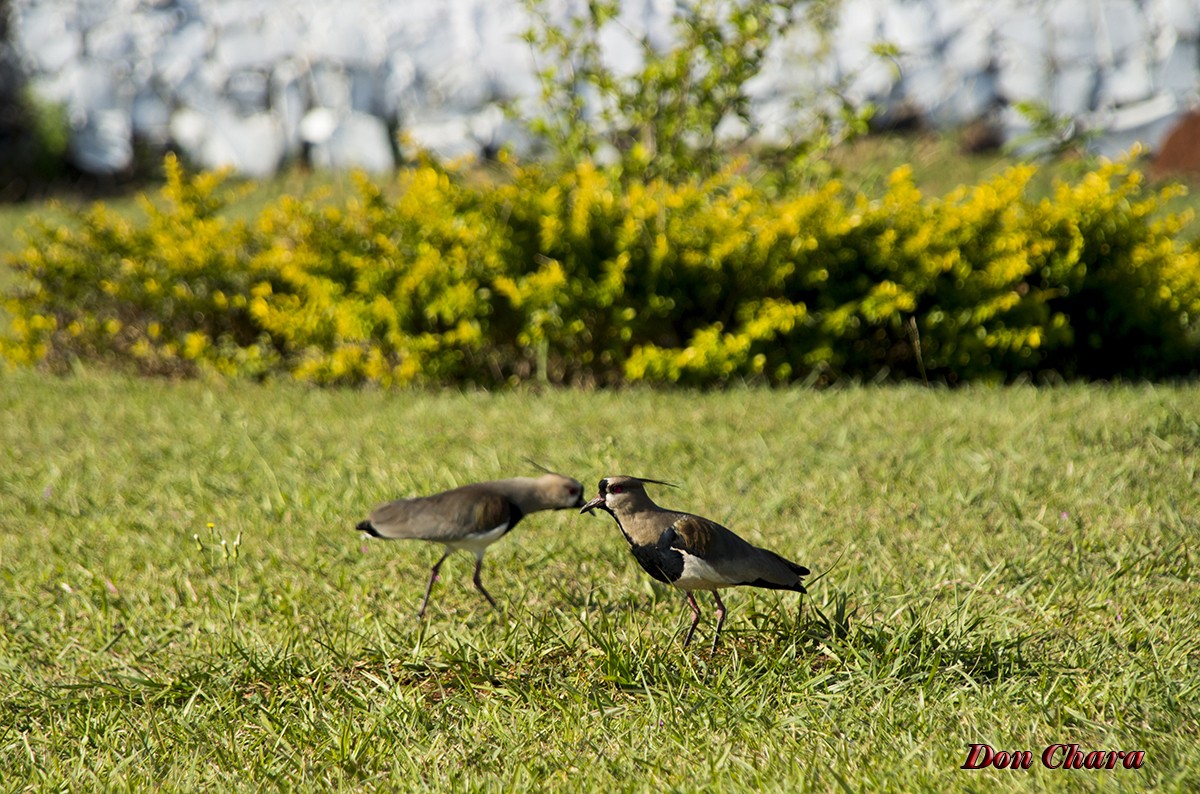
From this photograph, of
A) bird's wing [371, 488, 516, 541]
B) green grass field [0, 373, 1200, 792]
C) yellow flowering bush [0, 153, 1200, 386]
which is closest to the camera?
green grass field [0, 373, 1200, 792]

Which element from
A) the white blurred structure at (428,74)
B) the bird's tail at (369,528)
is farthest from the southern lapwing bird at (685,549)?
the white blurred structure at (428,74)

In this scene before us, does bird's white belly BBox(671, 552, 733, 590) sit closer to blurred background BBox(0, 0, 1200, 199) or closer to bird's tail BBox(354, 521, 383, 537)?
bird's tail BBox(354, 521, 383, 537)

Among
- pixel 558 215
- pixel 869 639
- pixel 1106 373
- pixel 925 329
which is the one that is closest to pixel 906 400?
pixel 925 329

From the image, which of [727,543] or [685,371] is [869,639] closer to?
[727,543]

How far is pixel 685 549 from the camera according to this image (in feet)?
8.00

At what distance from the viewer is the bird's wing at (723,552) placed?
245 cm

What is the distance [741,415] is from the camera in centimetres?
570

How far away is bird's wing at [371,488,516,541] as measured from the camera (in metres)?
2.77

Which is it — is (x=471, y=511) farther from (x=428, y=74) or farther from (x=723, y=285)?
(x=428, y=74)

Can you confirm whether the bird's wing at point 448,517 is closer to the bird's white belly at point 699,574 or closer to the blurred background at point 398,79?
the bird's white belly at point 699,574

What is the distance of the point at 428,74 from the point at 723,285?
11.7 metres

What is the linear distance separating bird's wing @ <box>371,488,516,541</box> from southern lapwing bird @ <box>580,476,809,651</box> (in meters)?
0.37

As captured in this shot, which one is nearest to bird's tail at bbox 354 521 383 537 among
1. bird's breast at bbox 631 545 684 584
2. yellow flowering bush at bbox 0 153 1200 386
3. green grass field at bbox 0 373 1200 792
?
green grass field at bbox 0 373 1200 792

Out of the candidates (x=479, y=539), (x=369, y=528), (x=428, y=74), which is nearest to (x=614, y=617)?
(x=479, y=539)
